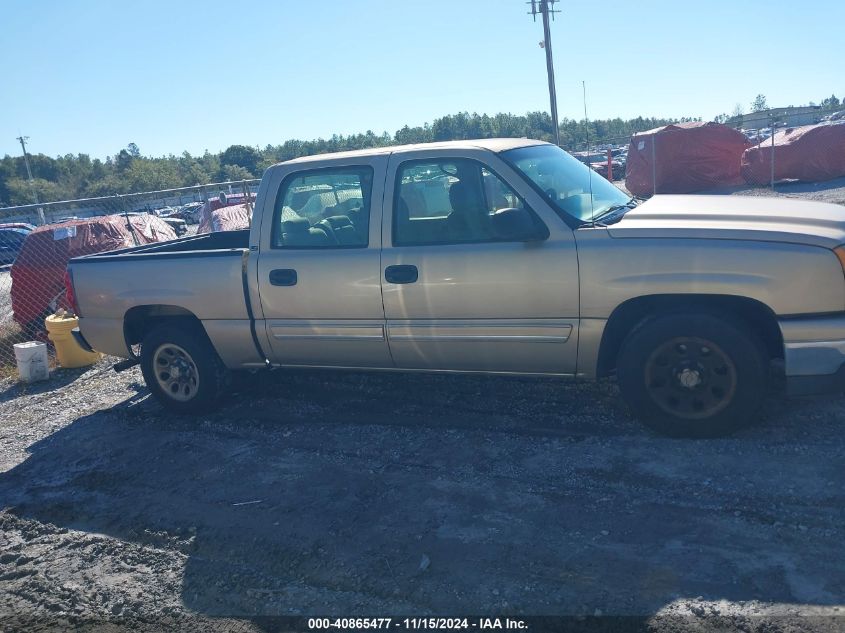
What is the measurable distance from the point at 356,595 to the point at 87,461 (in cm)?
311

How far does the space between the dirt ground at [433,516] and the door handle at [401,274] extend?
1.10 m

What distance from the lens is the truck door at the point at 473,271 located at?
462 centimetres

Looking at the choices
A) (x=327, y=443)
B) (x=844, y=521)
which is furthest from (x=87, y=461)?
Result: (x=844, y=521)

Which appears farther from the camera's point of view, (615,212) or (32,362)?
(32,362)

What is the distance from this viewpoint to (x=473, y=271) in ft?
15.7

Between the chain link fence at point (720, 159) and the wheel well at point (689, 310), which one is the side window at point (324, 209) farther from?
the chain link fence at point (720, 159)

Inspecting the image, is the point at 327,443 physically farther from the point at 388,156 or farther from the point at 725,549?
the point at 725,549

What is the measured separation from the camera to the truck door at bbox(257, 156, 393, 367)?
5152 millimetres

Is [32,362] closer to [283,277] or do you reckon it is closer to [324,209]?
[283,277]

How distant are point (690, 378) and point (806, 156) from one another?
1963 centimetres

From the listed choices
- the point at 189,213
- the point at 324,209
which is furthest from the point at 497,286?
the point at 189,213

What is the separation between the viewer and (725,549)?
340cm

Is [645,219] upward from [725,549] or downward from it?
upward

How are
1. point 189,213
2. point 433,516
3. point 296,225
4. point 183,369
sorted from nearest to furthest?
1. point 433,516
2. point 296,225
3. point 183,369
4. point 189,213
